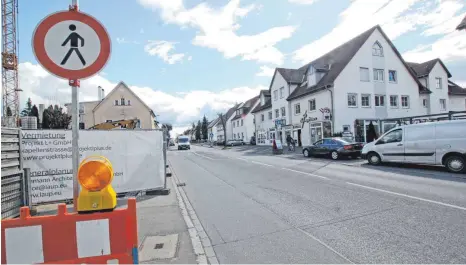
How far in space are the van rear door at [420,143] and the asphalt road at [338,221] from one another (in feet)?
8.29

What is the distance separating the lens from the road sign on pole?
8.15 feet

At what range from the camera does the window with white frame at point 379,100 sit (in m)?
28.9

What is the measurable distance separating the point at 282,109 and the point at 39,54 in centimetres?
3647

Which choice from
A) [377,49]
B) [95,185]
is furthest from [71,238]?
[377,49]

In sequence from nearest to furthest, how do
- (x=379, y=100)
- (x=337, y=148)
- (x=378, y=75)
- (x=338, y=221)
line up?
(x=338, y=221) < (x=337, y=148) < (x=379, y=100) < (x=378, y=75)

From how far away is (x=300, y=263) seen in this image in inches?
135

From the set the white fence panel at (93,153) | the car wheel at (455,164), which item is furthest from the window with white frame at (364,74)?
the white fence panel at (93,153)

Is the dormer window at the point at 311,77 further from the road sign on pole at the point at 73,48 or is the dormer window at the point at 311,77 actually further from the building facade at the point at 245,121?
the road sign on pole at the point at 73,48

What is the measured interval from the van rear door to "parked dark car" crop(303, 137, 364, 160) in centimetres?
445

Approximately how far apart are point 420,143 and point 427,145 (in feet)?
0.93

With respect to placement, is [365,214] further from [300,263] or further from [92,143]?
[92,143]

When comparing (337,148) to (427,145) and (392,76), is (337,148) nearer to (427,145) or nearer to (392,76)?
(427,145)

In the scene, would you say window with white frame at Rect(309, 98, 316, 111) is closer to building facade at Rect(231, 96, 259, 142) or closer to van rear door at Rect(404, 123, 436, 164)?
van rear door at Rect(404, 123, 436, 164)

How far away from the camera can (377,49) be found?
1160 inches
